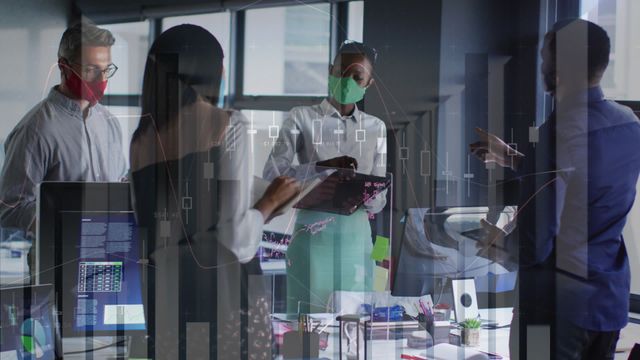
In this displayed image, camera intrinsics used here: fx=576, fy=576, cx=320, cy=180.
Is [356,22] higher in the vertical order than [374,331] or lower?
higher

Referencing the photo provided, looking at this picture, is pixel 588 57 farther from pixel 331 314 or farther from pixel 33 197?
pixel 33 197

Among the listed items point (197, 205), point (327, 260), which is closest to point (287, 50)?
point (197, 205)

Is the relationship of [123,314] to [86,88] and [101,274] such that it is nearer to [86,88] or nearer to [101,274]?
[101,274]

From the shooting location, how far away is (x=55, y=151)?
1748mm

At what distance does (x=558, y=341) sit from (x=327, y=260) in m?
0.82

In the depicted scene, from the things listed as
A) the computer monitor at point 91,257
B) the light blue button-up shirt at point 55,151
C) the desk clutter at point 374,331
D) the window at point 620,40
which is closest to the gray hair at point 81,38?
the light blue button-up shirt at point 55,151

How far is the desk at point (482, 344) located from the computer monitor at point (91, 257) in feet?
1.95

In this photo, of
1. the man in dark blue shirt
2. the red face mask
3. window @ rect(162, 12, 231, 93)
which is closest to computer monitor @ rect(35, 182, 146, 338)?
the red face mask

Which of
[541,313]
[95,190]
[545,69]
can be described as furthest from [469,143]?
[95,190]

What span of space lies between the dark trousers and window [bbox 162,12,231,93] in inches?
50.6

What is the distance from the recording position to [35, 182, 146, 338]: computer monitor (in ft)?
5.55

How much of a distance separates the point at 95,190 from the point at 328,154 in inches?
28.3

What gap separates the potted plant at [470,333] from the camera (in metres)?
1.79

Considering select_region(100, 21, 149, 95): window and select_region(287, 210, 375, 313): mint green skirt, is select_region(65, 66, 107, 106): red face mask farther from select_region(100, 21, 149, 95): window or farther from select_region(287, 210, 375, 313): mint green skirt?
select_region(287, 210, 375, 313): mint green skirt
